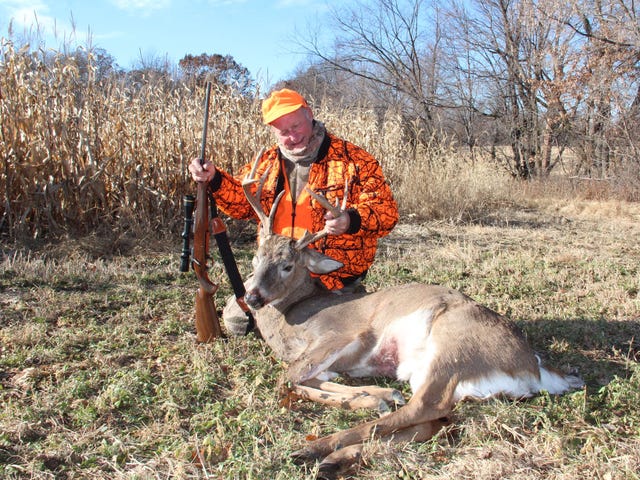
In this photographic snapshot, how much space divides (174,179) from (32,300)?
271 centimetres

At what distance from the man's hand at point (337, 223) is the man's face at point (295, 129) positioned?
75cm

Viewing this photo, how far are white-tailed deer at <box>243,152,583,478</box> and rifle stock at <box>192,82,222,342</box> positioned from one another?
0.35 meters

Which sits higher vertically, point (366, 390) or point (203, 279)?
point (203, 279)

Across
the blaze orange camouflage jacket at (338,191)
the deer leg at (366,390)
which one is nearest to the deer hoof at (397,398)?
the deer leg at (366,390)

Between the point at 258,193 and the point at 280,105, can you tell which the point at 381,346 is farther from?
the point at 280,105

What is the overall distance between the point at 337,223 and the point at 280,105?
961 mm

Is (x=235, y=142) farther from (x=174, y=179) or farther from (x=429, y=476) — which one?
(x=429, y=476)

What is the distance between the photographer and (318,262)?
3984 millimetres

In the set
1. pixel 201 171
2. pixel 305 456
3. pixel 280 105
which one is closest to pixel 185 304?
pixel 201 171

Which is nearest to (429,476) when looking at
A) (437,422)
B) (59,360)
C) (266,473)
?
(437,422)

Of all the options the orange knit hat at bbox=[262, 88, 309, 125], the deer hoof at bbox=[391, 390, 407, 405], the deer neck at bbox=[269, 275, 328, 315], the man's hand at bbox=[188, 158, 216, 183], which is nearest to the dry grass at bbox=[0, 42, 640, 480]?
the deer hoof at bbox=[391, 390, 407, 405]

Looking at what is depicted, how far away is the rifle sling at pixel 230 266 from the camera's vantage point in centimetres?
407

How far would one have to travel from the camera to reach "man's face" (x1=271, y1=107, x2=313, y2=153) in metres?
4.14

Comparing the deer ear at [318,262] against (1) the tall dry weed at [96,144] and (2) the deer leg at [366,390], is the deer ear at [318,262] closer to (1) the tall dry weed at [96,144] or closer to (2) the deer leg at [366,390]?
(2) the deer leg at [366,390]
